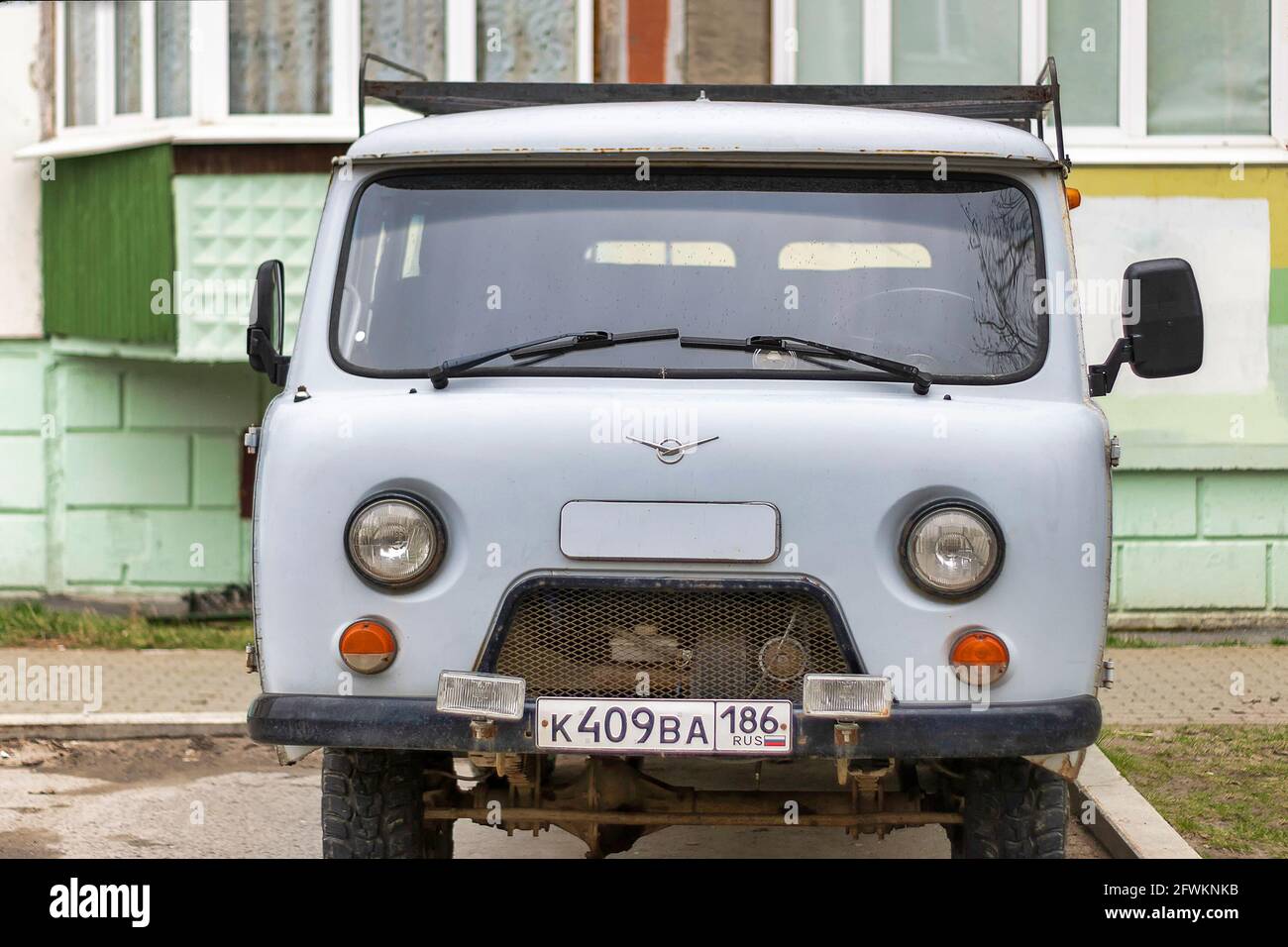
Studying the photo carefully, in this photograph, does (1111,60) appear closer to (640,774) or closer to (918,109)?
(918,109)

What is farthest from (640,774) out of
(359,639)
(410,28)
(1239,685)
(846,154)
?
(410,28)

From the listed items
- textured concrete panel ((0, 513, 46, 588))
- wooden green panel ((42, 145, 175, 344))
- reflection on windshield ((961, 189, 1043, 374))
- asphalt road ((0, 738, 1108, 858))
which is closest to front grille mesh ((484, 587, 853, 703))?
reflection on windshield ((961, 189, 1043, 374))

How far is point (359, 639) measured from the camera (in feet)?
12.6

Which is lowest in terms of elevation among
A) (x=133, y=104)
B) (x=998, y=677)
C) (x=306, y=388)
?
(x=998, y=677)

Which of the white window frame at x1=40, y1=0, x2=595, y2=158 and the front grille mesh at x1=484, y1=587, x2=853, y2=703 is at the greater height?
A: the white window frame at x1=40, y1=0, x2=595, y2=158

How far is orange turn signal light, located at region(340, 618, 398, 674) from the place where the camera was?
3824mm

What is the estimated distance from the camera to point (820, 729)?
12.1ft

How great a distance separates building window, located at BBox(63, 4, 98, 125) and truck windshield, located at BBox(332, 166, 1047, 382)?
730 cm

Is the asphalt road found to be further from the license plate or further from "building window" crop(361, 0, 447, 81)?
"building window" crop(361, 0, 447, 81)

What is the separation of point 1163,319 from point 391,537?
2055 mm

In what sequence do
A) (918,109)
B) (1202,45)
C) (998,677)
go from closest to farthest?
(998,677) < (918,109) < (1202,45)

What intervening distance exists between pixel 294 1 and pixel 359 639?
7.60m

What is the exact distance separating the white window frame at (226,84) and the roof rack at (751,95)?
4.86 m

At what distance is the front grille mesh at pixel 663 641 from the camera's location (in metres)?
3.78
